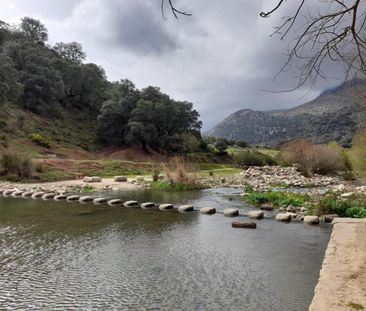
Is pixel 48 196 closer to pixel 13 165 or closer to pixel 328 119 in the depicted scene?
pixel 13 165

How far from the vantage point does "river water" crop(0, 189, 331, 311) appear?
23.3ft

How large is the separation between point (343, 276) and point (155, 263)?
4.21m

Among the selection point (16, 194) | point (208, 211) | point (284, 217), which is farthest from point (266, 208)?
point (16, 194)

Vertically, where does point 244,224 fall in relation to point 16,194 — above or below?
below

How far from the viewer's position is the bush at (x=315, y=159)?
4070 centimetres

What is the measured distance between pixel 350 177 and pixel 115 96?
4032cm

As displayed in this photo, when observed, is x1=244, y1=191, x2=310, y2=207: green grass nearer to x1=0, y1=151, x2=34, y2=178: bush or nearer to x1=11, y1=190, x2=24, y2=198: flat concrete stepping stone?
x1=11, y1=190, x2=24, y2=198: flat concrete stepping stone

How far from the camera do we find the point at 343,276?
6797mm

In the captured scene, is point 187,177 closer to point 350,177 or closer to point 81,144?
point 350,177

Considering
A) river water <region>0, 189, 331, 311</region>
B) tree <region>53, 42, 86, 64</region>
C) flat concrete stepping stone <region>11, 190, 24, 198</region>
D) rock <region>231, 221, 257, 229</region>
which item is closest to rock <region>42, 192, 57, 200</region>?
flat concrete stepping stone <region>11, 190, 24, 198</region>

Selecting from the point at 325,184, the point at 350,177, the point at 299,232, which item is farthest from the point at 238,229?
the point at 350,177

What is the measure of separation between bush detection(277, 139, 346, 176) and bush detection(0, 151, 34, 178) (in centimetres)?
2487

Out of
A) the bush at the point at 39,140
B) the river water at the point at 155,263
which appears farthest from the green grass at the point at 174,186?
the bush at the point at 39,140

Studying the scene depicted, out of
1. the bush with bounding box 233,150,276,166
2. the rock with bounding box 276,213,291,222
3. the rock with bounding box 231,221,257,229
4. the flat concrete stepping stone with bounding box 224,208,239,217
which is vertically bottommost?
the rock with bounding box 231,221,257,229
